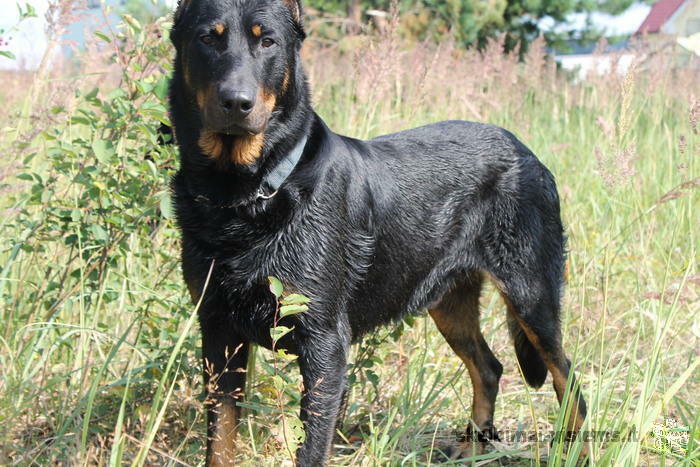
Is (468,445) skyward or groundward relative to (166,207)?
groundward

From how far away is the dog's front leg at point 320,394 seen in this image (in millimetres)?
2293

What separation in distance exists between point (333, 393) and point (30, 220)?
5.01ft

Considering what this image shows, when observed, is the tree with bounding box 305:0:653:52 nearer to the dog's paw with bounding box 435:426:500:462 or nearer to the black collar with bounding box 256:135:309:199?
the dog's paw with bounding box 435:426:500:462

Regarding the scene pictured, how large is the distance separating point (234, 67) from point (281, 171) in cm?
37

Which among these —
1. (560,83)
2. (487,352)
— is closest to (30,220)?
(487,352)

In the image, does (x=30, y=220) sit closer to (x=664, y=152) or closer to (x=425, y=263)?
(x=425, y=263)

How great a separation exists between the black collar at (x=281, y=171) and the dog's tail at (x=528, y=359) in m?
1.27

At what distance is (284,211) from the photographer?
2.34 meters

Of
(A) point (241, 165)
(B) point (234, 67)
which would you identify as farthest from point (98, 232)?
(B) point (234, 67)

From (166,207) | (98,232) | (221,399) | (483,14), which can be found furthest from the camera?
(483,14)

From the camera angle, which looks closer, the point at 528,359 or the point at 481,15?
the point at 528,359

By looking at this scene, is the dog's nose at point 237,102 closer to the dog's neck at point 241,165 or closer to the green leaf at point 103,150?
the dog's neck at point 241,165

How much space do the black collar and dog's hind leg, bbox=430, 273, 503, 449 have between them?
1150mm

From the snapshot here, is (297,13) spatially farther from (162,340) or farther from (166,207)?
(162,340)
